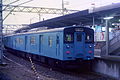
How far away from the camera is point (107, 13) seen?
511 inches

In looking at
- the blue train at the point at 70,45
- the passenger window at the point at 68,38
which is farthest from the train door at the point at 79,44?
the passenger window at the point at 68,38

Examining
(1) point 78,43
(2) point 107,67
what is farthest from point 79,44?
(2) point 107,67

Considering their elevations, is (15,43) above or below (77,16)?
below

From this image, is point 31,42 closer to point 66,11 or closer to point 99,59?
point 99,59

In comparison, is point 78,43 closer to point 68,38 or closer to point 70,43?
point 70,43

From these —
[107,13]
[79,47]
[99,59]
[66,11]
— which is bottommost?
[99,59]

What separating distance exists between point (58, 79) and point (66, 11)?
19130mm

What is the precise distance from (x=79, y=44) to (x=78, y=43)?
9 cm

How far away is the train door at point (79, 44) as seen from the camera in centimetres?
1207

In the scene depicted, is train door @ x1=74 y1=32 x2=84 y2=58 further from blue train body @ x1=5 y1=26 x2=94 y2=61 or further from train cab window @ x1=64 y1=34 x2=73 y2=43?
train cab window @ x1=64 y1=34 x2=73 y2=43

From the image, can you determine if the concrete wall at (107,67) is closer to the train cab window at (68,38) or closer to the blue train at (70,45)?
the blue train at (70,45)

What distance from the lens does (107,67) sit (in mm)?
11438

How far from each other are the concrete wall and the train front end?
1.98ft

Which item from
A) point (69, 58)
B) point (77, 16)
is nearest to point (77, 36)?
point (69, 58)
